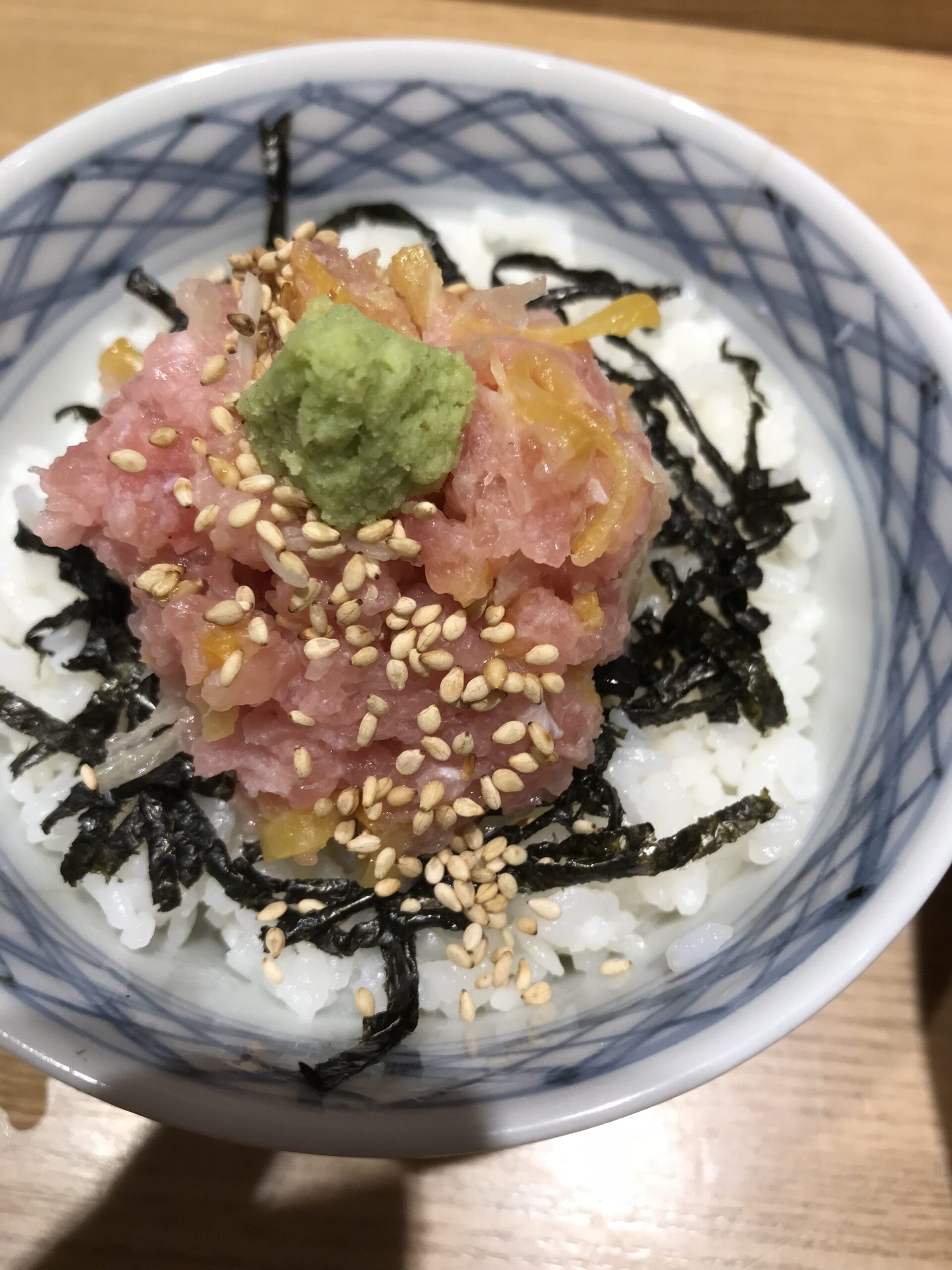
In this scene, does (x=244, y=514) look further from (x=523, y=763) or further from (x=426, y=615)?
(x=523, y=763)

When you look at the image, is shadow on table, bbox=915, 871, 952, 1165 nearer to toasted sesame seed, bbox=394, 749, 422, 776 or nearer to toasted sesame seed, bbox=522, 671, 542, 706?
toasted sesame seed, bbox=522, 671, 542, 706

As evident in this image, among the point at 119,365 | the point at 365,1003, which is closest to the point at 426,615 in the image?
the point at 365,1003

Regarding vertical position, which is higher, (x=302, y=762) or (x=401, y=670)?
(x=401, y=670)

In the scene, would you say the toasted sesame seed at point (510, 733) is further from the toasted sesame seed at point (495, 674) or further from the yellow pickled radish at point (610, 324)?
the yellow pickled radish at point (610, 324)

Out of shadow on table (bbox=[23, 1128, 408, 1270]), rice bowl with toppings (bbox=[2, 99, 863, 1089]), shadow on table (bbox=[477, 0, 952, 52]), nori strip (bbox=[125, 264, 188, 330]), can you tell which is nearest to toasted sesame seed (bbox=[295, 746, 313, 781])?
rice bowl with toppings (bbox=[2, 99, 863, 1089])

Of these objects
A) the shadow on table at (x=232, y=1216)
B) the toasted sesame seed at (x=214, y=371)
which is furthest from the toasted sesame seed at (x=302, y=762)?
the shadow on table at (x=232, y=1216)

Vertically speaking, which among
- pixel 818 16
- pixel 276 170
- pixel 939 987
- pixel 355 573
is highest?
pixel 818 16

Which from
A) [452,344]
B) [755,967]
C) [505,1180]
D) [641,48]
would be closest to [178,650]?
[452,344]
